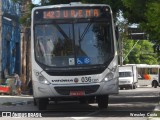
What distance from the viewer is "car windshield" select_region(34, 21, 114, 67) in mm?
15398

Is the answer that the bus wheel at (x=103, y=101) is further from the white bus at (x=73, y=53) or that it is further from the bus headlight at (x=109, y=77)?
the bus headlight at (x=109, y=77)

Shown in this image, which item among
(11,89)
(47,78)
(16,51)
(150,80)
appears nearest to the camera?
(47,78)

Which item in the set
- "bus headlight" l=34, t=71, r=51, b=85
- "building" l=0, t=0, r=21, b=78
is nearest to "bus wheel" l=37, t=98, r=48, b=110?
"bus headlight" l=34, t=71, r=51, b=85

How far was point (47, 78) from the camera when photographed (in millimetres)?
15195

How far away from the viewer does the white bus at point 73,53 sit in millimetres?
15195

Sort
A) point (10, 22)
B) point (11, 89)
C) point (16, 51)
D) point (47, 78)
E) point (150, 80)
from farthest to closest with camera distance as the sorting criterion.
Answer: point (150, 80) < point (16, 51) < point (10, 22) < point (11, 89) < point (47, 78)

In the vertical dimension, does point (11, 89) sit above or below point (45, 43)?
below

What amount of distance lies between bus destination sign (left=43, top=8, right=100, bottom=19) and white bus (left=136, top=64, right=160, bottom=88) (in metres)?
38.2

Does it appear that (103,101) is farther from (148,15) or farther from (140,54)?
(140,54)

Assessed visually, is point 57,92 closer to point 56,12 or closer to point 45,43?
point 45,43

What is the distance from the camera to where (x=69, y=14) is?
52.3 feet

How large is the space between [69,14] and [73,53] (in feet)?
4.67

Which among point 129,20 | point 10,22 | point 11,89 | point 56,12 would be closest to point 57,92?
point 56,12

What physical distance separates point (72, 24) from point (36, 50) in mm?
1501
